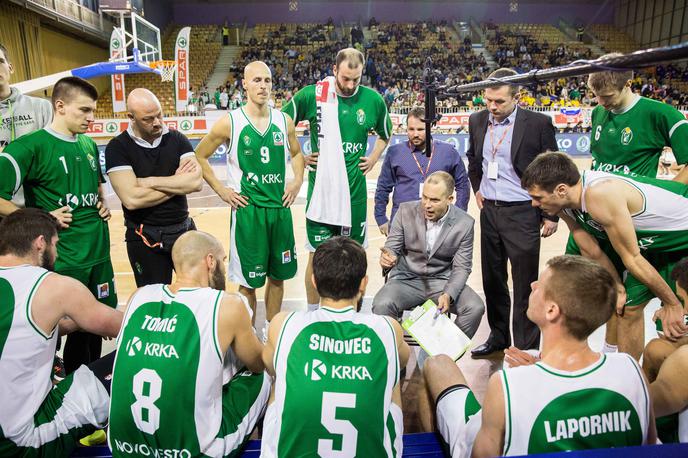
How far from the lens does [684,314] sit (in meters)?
2.62

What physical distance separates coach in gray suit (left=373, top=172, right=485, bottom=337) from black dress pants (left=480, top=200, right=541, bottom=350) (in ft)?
0.80

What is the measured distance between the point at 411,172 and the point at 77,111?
2604 mm

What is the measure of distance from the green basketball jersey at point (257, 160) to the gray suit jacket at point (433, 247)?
3.25 ft

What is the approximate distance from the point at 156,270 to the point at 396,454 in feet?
8.00

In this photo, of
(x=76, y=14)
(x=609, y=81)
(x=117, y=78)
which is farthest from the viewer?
(x=117, y=78)

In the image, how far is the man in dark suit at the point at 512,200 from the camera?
385 cm

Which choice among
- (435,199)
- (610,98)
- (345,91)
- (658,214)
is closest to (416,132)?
(345,91)

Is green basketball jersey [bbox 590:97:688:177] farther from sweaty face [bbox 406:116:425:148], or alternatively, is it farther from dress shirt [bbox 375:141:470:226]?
sweaty face [bbox 406:116:425:148]

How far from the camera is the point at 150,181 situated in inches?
140

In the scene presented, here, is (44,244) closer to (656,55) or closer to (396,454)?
(396,454)

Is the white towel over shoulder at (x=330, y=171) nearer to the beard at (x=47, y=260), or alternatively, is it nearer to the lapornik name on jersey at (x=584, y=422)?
the beard at (x=47, y=260)

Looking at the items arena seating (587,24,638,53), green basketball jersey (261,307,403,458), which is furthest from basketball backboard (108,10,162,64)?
arena seating (587,24,638,53)

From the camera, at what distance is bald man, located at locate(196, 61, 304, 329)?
4008mm

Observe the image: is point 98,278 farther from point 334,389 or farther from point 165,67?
point 165,67
